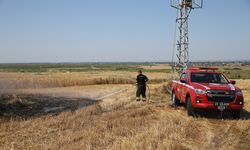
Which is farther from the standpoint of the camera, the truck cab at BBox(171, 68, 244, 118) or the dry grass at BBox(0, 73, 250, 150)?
the truck cab at BBox(171, 68, 244, 118)

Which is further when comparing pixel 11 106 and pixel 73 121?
pixel 11 106

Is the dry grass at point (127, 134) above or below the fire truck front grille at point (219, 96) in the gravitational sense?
below

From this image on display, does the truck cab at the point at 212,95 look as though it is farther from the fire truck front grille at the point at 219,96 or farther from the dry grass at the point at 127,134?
the dry grass at the point at 127,134

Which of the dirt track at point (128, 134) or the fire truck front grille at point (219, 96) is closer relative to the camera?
the dirt track at point (128, 134)

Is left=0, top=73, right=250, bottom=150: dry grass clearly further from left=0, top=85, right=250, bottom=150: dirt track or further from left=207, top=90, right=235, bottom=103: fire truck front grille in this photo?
left=207, top=90, right=235, bottom=103: fire truck front grille

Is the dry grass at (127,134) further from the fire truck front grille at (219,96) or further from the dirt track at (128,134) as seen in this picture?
the fire truck front grille at (219,96)

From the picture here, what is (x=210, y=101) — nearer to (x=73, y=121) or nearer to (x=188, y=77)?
(x=188, y=77)

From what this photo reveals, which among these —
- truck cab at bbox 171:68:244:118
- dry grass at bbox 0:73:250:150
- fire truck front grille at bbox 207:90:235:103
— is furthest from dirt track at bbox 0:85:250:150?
fire truck front grille at bbox 207:90:235:103

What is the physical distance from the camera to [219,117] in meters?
13.5

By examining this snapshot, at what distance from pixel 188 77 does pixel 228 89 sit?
7.09 ft

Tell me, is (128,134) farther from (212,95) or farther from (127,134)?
(212,95)

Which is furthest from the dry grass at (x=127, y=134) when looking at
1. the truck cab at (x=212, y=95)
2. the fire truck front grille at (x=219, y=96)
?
the fire truck front grille at (x=219, y=96)

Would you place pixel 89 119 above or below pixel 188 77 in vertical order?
below

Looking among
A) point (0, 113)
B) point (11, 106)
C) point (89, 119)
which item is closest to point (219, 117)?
point (89, 119)
